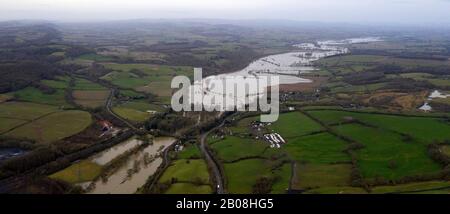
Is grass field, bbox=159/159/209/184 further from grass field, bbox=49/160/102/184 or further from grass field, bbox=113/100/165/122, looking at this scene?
grass field, bbox=113/100/165/122

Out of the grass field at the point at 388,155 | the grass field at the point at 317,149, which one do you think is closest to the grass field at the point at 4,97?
the grass field at the point at 317,149

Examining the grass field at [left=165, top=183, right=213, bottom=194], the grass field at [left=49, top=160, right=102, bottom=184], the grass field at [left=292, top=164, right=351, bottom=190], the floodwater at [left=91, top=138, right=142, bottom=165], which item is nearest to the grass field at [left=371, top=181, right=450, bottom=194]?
the grass field at [left=292, top=164, right=351, bottom=190]

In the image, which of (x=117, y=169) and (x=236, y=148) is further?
(x=236, y=148)

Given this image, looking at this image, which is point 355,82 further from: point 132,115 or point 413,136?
point 132,115

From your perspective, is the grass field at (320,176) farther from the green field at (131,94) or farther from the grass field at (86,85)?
the grass field at (86,85)

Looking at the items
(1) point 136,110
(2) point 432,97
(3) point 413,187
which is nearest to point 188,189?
(3) point 413,187

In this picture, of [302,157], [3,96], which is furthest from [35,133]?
[302,157]

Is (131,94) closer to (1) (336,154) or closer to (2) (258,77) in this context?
(2) (258,77)
